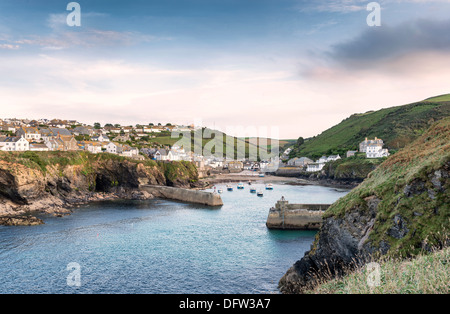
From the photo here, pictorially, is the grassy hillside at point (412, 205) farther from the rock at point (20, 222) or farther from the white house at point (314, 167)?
the white house at point (314, 167)

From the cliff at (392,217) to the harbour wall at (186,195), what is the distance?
162ft

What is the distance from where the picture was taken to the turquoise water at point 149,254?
90.8 ft

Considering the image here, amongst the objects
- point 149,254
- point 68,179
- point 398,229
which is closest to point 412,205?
point 398,229

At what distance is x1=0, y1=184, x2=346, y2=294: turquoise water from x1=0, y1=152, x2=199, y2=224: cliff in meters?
11.2

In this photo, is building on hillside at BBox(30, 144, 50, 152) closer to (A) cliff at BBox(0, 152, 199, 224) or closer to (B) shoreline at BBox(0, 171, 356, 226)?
(A) cliff at BBox(0, 152, 199, 224)

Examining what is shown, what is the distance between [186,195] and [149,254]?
156 ft

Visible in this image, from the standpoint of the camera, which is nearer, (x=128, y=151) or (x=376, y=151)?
(x=128, y=151)

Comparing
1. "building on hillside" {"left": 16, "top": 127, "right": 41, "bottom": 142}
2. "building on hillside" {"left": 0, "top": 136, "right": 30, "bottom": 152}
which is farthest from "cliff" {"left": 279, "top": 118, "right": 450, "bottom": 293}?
"building on hillside" {"left": 16, "top": 127, "right": 41, "bottom": 142}

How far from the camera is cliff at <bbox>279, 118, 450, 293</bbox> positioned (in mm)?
17094

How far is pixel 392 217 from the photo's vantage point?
19156mm

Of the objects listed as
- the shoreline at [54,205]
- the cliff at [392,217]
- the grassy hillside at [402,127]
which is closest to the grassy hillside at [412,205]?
the cliff at [392,217]

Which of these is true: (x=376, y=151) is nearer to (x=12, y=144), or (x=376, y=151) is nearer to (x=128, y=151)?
(x=128, y=151)
